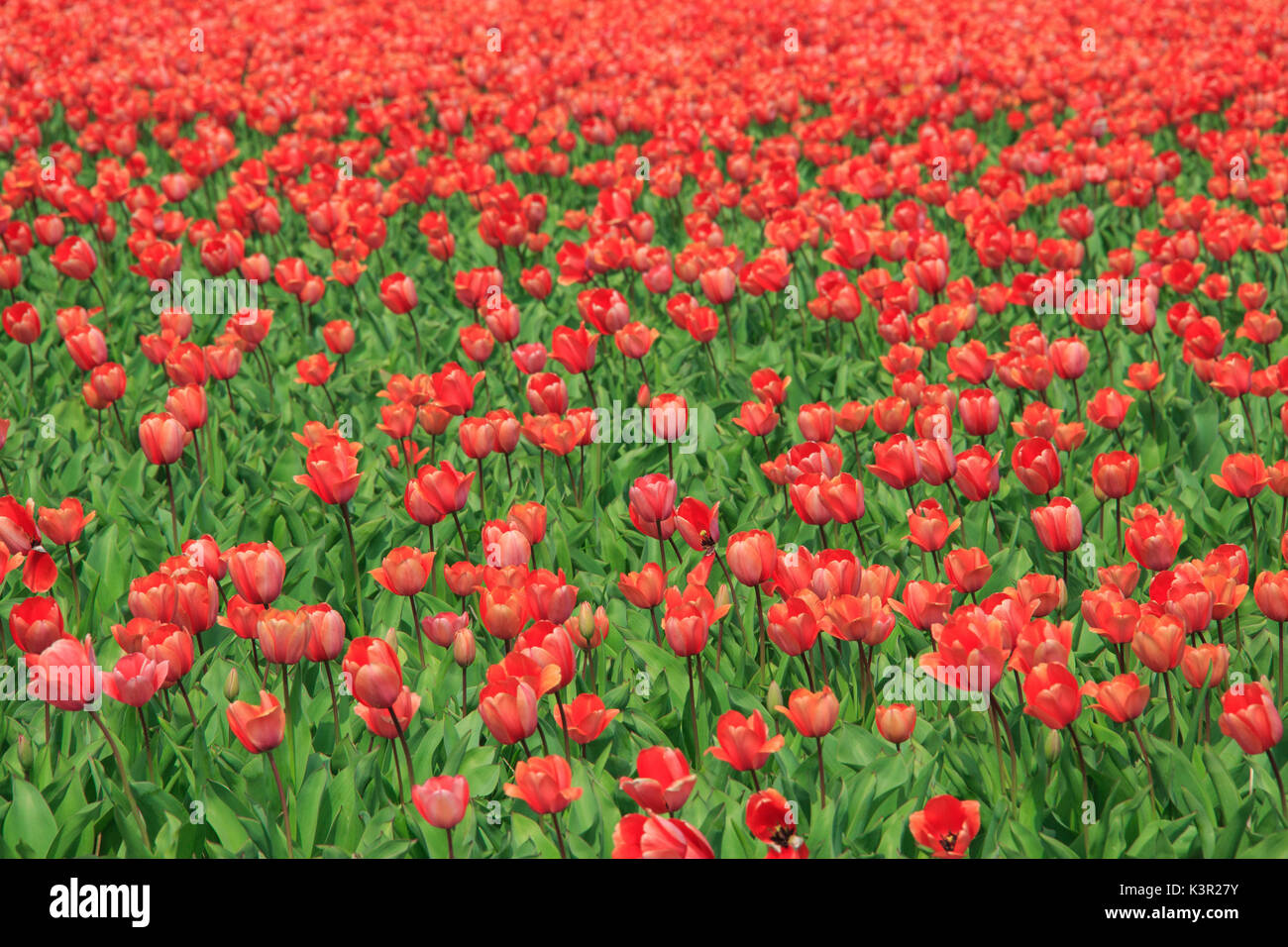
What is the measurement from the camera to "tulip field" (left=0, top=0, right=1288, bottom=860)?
8.73 ft

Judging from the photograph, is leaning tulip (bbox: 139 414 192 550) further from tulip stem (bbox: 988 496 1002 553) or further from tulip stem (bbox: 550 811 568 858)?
tulip stem (bbox: 988 496 1002 553)

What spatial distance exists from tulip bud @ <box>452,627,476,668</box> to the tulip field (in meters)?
0.01

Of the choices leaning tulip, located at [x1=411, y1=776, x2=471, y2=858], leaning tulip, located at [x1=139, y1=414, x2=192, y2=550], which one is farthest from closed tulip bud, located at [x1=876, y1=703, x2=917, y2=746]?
leaning tulip, located at [x1=139, y1=414, x2=192, y2=550]

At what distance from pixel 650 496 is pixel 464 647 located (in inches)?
25.2

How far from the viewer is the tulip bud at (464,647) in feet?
9.59

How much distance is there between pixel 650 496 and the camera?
3281 mm

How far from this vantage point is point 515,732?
8.20ft

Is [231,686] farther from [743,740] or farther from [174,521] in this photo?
[743,740]

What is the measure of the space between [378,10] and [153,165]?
16.2 ft
